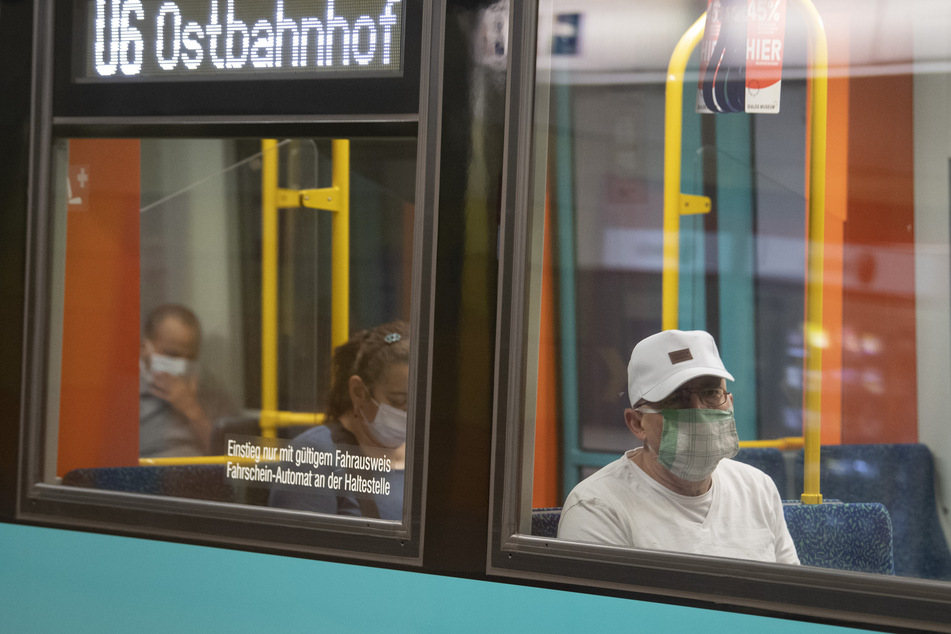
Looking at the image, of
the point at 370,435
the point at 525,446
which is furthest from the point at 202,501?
the point at 525,446

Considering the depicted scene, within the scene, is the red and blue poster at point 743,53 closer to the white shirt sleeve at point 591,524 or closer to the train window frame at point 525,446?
the train window frame at point 525,446

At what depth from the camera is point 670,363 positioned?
1.94 m

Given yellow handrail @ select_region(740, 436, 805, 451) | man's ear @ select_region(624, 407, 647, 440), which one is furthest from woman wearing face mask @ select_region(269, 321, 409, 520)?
yellow handrail @ select_region(740, 436, 805, 451)

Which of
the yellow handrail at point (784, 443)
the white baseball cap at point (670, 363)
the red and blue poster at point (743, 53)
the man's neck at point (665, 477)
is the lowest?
the yellow handrail at point (784, 443)

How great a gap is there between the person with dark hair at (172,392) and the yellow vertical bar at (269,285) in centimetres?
20

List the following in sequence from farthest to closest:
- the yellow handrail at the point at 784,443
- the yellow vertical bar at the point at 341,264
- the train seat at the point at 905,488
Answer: the yellow handrail at the point at 784,443
the train seat at the point at 905,488
the yellow vertical bar at the point at 341,264

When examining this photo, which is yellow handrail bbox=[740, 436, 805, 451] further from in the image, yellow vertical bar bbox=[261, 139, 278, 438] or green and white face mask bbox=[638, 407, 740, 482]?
yellow vertical bar bbox=[261, 139, 278, 438]

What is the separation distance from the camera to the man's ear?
78.0 inches

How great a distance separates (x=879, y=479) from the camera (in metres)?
2.99

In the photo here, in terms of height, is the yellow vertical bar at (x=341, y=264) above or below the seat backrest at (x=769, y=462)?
above

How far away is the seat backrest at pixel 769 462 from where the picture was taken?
201cm

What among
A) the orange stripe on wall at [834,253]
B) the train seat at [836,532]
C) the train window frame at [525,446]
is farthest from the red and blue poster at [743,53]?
the orange stripe on wall at [834,253]

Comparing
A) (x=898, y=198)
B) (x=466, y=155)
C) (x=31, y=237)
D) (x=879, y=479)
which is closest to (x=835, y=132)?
(x=898, y=198)

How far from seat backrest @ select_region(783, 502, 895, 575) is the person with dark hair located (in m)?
1.81
